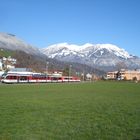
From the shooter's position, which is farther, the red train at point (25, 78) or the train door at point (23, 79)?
the train door at point (23, 79)

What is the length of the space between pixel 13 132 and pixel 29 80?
→ 104678mm

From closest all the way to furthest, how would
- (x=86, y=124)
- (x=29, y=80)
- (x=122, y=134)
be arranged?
(x=122, y=134), (x=86, y=124), (x=29, y=80)

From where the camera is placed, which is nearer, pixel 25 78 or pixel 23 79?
pixel 23 79

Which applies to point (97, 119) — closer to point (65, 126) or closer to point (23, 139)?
point (65, 126)

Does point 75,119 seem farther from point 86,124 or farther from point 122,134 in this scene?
point 122,134

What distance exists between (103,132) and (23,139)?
329 cm

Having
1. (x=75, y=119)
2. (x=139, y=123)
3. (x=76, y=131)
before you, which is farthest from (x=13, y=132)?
(x=139, y=123)

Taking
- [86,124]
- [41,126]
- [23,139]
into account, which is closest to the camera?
[23,139]

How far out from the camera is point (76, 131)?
548 inches

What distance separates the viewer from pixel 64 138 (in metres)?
12.5

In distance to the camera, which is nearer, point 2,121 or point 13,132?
point 13,132

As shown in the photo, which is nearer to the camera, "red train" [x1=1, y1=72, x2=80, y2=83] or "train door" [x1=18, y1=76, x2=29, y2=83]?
"red train" [x1=1, y1=72, x2=80, y2=83]

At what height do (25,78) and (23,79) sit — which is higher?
(25,78)

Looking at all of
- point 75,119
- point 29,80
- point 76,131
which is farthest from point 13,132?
point 29,80
